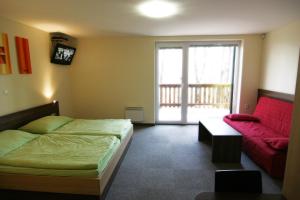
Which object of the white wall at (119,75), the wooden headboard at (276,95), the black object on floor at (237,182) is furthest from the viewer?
the white wall at (119,75)

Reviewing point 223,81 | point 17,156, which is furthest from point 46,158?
point 223,81

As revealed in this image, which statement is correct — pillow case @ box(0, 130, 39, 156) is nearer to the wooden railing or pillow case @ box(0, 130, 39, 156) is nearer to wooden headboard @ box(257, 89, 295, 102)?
the wooden railing

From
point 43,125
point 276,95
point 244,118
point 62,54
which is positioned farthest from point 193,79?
point 43,125

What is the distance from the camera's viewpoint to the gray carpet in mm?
2180

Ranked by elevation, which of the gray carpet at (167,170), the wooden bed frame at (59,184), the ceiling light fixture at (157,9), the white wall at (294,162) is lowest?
the gray carpet at (167,170)

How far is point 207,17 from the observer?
2838mm

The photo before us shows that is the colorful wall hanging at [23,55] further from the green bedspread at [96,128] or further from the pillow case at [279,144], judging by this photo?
the pillow case at [279,144]

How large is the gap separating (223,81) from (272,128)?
200cm

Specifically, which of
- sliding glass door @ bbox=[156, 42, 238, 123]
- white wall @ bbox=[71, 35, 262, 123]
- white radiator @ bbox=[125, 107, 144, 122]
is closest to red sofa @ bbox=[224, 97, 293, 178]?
white wall @ bbox=[71, 35, 262, 123]

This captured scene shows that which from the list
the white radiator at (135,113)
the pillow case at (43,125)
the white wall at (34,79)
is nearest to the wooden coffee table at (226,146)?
the white radiator at (135,113)

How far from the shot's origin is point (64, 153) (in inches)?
88.2

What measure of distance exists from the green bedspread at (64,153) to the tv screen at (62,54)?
6.20 feet

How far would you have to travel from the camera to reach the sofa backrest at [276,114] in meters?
3.04

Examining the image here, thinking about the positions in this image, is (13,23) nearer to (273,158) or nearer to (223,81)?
(273,158)
